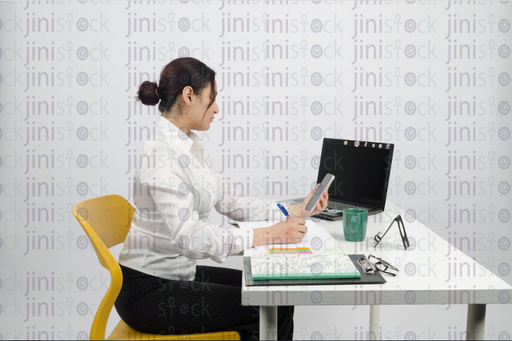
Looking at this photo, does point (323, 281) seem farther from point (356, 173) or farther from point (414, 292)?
point (356, 173)

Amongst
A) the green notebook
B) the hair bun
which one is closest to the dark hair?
the hair bun

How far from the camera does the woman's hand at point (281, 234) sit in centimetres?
129

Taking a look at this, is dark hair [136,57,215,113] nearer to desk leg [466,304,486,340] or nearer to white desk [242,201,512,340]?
white desk [242,201,512,340]

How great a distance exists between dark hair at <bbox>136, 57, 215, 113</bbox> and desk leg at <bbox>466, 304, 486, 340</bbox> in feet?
3.12

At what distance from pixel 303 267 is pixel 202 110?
638mm

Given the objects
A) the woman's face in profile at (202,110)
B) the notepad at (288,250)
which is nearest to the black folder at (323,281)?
the notepad at (288,250)

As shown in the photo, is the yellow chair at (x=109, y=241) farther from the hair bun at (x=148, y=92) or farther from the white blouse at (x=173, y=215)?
the hair bun at (x=148, y=92)

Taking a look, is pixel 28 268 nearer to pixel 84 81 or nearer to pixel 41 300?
pixel 41 300

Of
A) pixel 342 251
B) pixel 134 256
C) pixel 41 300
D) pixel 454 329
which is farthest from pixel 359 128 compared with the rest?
pixel 41 300

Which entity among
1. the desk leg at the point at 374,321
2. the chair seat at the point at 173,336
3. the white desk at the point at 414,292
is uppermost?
the white desk at the point at 414,292

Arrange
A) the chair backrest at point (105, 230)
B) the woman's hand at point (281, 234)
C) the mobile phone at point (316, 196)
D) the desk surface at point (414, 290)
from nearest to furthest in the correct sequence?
1. the desk surface at point (414, 290)
2. the chair backrest at point (105, 230)
3. the woman's hand at point (281, 234)
4. the mobile phone at point (316, 196)

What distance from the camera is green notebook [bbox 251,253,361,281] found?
1.02 metres

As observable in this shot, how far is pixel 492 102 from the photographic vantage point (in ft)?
8.50

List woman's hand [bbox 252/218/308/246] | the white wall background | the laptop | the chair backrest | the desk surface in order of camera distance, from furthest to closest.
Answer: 1. the white wall background
2. the laptop
3. woman's hand [bbox 252/218/308/246]
4. the chair backrest
5. the desk surface
